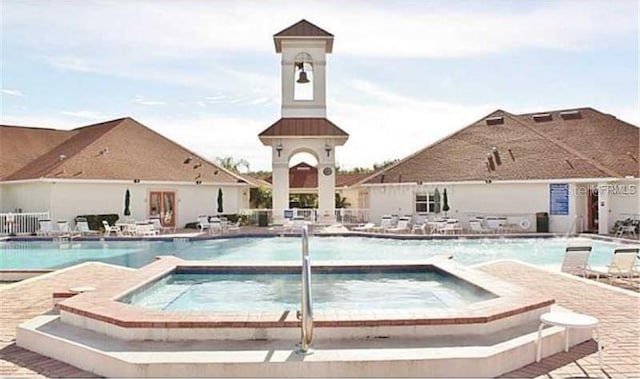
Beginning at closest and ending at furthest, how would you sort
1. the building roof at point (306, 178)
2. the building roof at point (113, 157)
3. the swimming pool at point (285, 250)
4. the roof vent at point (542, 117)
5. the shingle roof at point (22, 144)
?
1. the swimming pool at point (285, 250)
2. the building roof at point (113, 157)
3. the shingle roof at point (22, 144)
4. the roof vent at point (542, 117)
5. the building roof at point (306, 178)

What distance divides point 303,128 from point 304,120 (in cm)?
64

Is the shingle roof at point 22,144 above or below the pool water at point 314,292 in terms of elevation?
above

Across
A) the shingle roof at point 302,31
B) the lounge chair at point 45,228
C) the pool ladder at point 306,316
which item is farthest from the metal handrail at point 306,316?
the shingle roof at point 302,31

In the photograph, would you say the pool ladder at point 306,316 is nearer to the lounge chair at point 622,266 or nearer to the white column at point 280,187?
the lounge chair at point 622,266

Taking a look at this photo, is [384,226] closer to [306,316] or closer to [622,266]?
[622,266]

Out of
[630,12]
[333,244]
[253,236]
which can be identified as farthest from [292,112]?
[630,12]

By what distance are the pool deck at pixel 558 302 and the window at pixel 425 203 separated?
48.4ft

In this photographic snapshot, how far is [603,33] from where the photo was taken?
12.5m

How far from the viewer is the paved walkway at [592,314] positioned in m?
5.53

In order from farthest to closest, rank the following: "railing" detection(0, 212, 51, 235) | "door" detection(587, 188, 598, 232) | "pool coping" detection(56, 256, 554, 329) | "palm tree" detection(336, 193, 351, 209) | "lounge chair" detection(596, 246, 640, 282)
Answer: "palm tree" detection(336, 193, 351, 209)
"door" detection(587, 188, 598, 232)
"railing" detection(0, 212, 51, 235)
"lounge chair" detection(596, 246, 640, 282)
"pool coping" detection(56, 256, 554, 329)

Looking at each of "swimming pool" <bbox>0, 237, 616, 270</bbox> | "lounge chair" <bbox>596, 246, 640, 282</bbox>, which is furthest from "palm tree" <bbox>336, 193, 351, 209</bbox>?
"lounge chair" <bbox>596, 246, 640, 282</bbox>

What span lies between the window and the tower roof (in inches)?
361

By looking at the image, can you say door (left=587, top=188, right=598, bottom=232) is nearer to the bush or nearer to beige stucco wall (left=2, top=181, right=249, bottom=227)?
beige stucco wall (left=2, top=181, right=249, bottom=227)

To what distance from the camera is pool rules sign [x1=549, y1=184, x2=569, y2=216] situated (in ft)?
80.1
